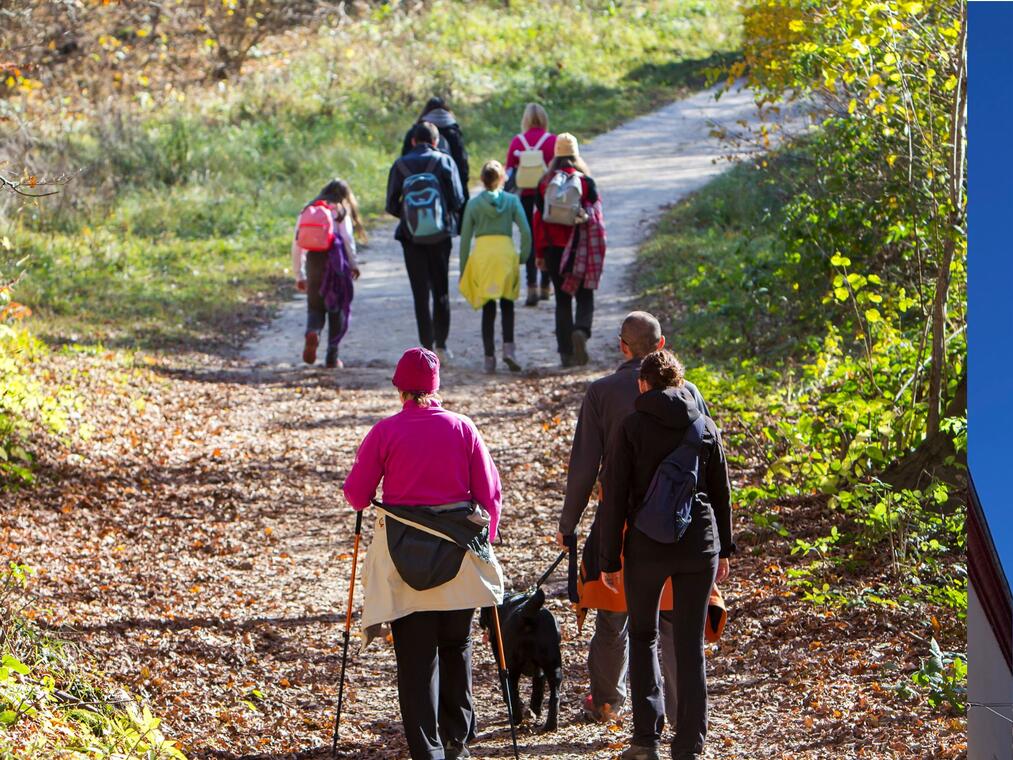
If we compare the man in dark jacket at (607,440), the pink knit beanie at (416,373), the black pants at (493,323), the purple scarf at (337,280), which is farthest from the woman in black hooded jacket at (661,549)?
the purple scarf at (337,280)

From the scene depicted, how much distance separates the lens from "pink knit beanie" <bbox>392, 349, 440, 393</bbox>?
17.3 feet

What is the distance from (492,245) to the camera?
A: 37.2ft

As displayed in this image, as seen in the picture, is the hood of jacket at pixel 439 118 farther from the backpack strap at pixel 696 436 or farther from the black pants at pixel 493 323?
the backpack strap at pixel 696 436

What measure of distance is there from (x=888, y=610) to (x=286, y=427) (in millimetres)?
5857

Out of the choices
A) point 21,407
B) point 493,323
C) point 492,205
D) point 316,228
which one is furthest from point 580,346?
point 21,407

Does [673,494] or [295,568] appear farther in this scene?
[295,568]

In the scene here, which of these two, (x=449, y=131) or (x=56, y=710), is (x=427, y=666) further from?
(x=449, y=131)

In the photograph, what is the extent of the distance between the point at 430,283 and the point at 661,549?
300 inches

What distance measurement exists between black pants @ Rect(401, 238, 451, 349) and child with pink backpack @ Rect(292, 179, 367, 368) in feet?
1.88

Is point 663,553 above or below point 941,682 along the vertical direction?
above

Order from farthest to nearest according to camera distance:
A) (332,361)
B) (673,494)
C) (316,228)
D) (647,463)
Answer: (332,361)
(316,228)
(647,463)
(673,494)

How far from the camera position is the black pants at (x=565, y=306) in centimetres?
1169

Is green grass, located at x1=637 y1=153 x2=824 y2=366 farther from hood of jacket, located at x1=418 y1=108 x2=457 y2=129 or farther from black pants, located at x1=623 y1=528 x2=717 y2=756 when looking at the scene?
black pants, located at x1=623 y1=528 x2=717 y2=756

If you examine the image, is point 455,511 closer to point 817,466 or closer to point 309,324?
point 817,466
